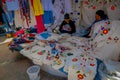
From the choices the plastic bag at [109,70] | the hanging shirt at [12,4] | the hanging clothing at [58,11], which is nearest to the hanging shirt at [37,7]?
the hanging clothing at [58,11]

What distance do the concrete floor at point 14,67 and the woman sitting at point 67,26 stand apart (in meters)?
0.86

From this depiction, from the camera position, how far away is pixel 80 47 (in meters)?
2.39

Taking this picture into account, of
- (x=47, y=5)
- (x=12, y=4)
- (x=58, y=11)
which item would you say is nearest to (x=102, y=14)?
(x=58, y=11)

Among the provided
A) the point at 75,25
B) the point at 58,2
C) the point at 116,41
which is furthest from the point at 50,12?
the point at 116,41

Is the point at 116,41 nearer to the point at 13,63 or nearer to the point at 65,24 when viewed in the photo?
the point at 65,24

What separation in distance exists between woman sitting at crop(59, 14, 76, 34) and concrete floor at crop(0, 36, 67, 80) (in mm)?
857

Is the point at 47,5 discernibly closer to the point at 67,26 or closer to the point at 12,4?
the point at 67,26

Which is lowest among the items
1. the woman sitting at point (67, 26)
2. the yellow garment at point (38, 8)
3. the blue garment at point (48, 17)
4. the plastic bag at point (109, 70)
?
the plastic bag at point (109, 70)

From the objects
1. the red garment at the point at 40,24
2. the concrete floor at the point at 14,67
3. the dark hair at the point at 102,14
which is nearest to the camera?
the concrete floor at the point at 14,67

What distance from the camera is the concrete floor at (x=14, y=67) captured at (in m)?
2.37

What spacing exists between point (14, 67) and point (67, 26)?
119cm

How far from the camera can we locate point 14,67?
2646mm

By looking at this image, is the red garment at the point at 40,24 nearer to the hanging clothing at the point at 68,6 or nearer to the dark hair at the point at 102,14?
the hanging clothing at the point at 68,6

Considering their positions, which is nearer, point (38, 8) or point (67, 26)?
point (38, 8)
